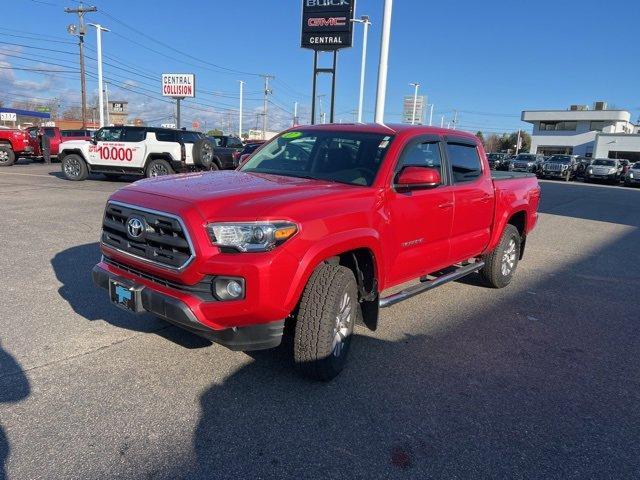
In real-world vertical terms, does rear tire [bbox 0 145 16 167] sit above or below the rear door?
below

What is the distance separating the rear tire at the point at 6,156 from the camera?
71.8 feet

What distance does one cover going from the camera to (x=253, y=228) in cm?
301

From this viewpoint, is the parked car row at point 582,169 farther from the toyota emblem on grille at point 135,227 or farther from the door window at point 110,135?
the toyota emblem on grille at point 135,227

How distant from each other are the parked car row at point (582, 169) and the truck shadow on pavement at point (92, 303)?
107 ft

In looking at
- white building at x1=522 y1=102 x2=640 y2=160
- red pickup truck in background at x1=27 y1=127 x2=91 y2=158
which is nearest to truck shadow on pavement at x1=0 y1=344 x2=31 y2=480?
red pickup truck in background at x1=27 y1=127 x2=91 y2=158

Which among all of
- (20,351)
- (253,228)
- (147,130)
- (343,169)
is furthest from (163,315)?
(147,130)

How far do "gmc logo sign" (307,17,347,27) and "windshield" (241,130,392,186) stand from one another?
17.3 metres

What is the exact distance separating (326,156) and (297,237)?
1.51m

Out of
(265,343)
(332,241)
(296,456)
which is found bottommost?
(296,456)

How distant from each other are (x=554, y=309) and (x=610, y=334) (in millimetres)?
737

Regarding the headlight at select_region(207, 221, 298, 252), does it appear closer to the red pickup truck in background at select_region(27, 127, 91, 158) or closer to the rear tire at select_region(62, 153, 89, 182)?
the rear tire at select_region(62, 153, 89, 182)

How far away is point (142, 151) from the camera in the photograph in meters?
15.5

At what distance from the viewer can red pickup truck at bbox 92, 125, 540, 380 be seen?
9.89ft

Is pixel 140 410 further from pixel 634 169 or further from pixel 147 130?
pixel 634 169
